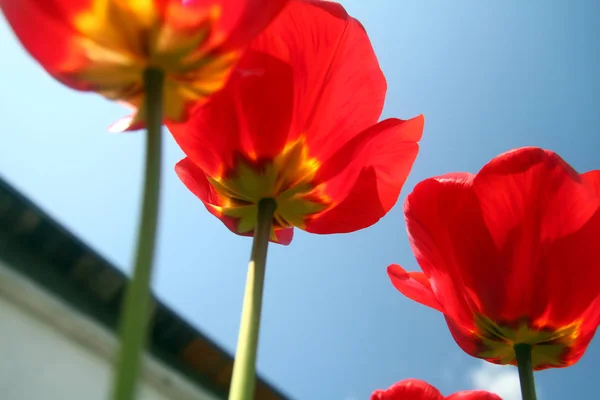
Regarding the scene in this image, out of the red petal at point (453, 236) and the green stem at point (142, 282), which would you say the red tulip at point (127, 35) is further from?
the red petal at point (453, 236)

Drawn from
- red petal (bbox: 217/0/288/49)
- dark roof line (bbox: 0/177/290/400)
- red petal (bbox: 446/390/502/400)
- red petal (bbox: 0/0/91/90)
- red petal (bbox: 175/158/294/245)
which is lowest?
red petal (bbox: 446/390/502/400)

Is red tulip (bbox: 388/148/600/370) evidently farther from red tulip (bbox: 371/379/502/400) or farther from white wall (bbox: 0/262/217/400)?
white wall (bbox: 0/262/217/400)

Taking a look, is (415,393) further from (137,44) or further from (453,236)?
(137,44)

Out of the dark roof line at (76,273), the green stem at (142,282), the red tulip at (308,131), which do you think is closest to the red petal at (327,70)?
the red tulip at (308,131)

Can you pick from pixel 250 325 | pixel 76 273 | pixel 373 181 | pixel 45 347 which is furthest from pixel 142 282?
pixel 76 273

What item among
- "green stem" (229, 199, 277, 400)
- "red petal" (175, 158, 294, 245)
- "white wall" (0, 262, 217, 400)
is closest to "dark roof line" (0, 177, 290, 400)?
"white wall" (0, 262, 217, 400)

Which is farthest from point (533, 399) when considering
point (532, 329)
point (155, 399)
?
point (155, 399)
